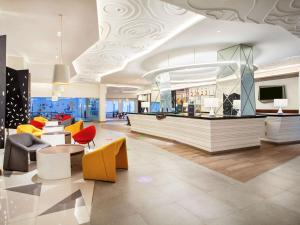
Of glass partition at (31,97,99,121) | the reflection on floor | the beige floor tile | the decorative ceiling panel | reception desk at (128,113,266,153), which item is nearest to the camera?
the beige floor tile

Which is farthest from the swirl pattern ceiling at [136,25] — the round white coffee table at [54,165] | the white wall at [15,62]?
the round white coffee table at [54,165]

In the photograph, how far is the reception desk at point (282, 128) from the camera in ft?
23.9

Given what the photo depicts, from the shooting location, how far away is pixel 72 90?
1769 cm

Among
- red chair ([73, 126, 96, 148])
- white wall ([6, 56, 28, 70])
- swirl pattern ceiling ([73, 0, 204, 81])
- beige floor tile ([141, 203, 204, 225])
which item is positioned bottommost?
beige floor tile ([141, 203, 204, 225])

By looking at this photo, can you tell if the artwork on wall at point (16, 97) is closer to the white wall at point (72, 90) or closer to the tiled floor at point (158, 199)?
the tiled floor at point (158, 199)

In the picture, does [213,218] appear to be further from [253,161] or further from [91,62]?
[91,62]

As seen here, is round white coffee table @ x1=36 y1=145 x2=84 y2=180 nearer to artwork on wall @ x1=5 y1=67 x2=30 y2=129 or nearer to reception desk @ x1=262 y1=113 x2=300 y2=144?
artwork on wall @ x1=5 y1=67 x2=30 y2=129

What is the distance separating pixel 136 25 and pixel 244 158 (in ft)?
15.2

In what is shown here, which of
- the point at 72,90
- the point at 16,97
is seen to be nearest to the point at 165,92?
the point at 16,97

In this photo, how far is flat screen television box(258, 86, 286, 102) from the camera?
36.8 feet

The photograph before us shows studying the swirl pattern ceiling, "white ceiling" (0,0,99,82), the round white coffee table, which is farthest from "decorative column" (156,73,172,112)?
the round white coffee table

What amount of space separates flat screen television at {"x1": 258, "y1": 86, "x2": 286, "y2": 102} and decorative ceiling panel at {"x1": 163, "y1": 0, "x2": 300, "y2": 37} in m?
8.84

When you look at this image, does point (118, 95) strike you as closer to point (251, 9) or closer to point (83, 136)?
point (83, 136)

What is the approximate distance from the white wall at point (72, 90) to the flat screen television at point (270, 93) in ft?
43.5
